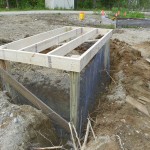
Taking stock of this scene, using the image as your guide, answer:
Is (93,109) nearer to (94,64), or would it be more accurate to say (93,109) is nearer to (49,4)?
(94,64)

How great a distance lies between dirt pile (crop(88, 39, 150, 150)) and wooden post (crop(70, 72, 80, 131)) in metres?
0.39

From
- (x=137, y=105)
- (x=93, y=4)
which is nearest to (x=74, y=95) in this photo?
(x=137, y=105)

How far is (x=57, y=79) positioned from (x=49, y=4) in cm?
1755

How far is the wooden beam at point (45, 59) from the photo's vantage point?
3.36 m

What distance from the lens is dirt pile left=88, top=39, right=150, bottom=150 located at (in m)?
3.52

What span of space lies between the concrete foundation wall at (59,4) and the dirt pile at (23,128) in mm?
18274

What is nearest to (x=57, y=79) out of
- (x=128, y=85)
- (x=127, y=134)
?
(x=128, y=85)

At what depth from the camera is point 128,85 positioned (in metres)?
5.25

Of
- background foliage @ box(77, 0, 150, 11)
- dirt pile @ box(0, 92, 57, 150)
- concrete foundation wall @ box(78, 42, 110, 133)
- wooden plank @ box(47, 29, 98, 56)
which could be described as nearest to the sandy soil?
concrete foundation wall @ box(78, 42, 110, 133)

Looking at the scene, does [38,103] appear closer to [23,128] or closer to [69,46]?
[23,128]

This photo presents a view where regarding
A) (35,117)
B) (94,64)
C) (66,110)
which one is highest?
(94,64)

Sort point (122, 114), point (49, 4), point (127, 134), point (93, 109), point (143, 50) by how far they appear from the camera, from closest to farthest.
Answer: point (127, 134)
point (122, 114)
point (93, 109)
point (143, 50)
point (49, 4)

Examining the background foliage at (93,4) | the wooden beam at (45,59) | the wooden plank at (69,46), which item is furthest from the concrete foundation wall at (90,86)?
the background foliage at (93,4)

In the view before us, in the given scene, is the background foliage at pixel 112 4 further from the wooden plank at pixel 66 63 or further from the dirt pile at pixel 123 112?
the wooden plank at pixel 66 63
